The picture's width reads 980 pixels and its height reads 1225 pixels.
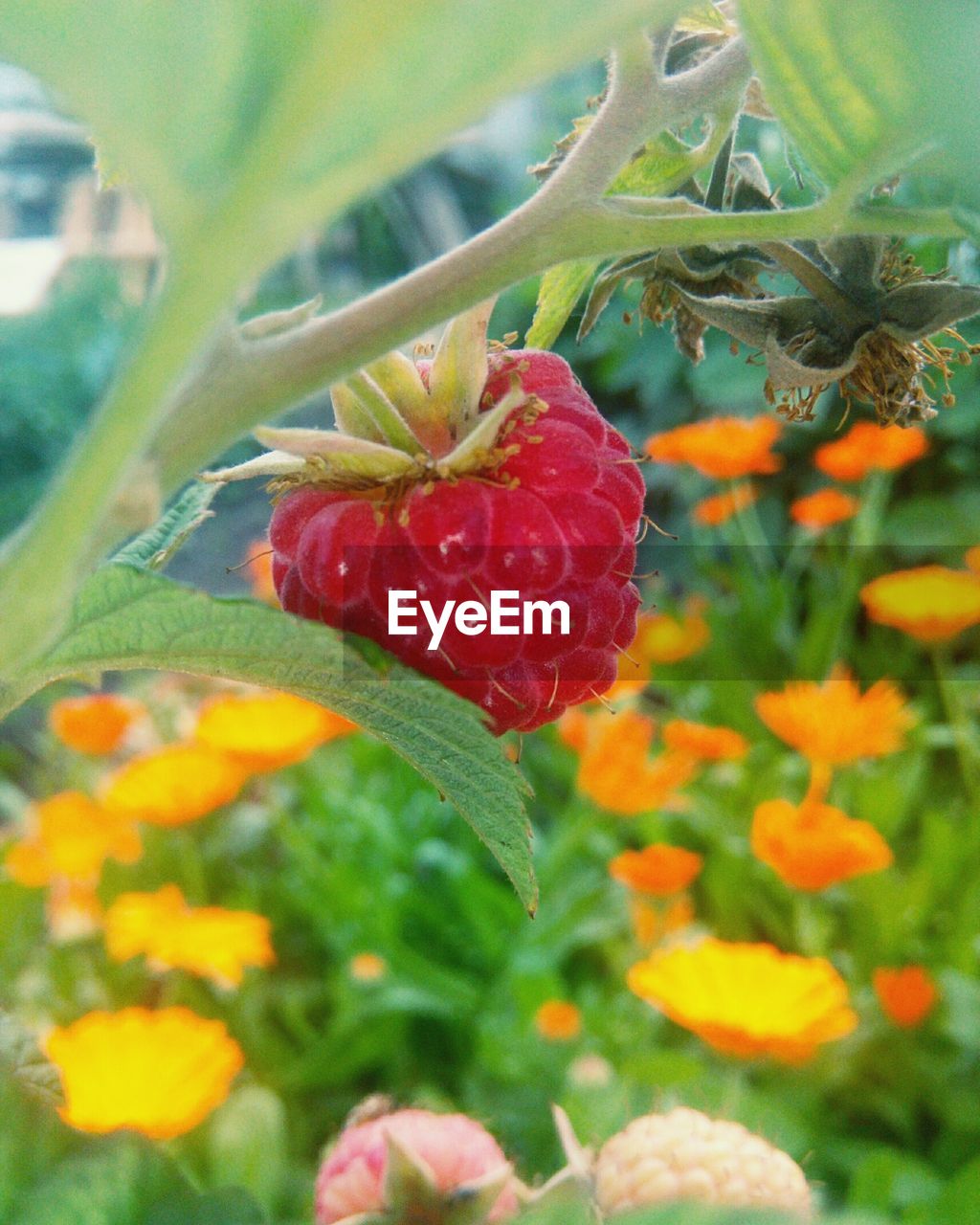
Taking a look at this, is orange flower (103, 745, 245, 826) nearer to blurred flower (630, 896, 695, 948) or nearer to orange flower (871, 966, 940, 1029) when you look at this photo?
blurred flower (630, 896, 695, 948)

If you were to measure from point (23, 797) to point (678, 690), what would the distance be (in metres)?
0.67

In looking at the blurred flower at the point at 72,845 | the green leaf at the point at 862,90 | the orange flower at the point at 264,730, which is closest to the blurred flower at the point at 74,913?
the blurred flower at the point at 72,845

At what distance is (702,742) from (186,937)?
1.21 ft

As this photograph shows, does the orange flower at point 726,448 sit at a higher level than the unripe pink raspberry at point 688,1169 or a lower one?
lower

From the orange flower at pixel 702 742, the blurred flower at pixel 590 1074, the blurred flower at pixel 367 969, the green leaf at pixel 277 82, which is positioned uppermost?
the green leaf at pixel 277 82

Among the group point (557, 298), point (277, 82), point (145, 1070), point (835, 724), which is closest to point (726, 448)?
point (835, 724)

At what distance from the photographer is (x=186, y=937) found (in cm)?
74

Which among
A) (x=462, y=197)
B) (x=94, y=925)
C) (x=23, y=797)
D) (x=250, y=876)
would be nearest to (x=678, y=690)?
(x=250, y=876)

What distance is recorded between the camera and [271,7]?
9 cm

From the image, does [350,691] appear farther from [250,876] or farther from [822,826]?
[250,876]

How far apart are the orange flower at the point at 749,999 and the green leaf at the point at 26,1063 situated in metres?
0.45

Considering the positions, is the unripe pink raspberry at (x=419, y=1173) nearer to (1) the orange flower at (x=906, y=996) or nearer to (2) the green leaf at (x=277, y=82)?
(2) the green leaf at (x=277, y=82)

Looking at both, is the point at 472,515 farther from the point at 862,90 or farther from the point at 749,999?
the point at 749,999

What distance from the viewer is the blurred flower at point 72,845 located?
2.85ft
